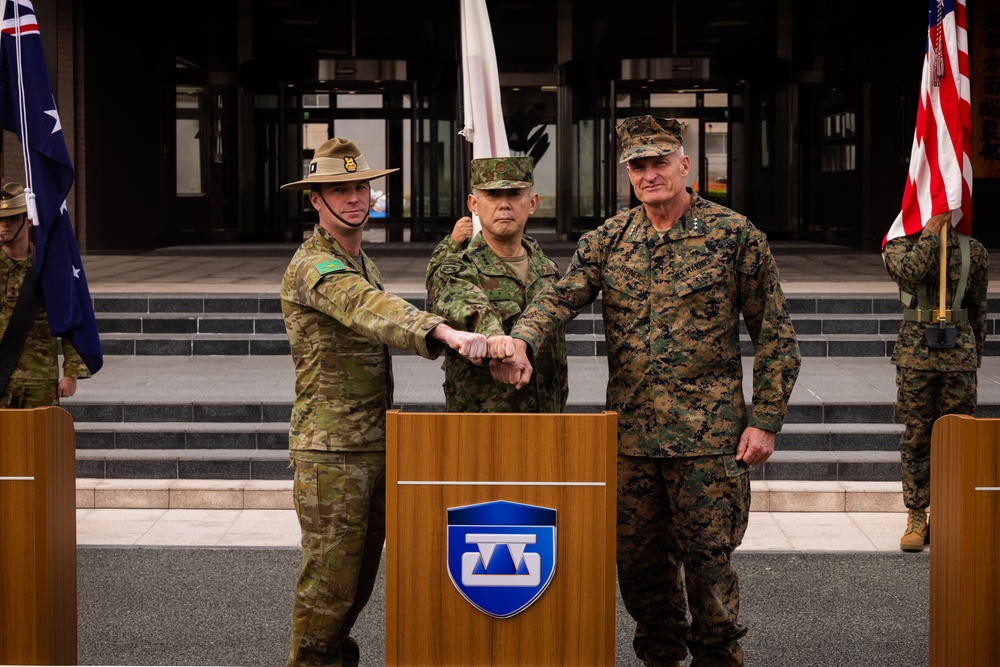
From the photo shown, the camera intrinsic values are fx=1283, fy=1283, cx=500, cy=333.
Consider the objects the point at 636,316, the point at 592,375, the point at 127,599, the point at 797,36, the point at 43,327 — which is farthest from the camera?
the point at 797,36

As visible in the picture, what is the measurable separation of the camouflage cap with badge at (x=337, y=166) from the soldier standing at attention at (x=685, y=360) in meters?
0.74

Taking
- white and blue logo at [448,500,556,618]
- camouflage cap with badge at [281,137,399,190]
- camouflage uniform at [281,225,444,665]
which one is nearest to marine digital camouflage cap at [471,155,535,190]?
camouflage cap with badge at [281,137,399,190]

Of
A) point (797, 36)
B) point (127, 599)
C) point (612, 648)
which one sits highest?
point (797, 36)

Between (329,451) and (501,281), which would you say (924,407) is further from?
(329,451)

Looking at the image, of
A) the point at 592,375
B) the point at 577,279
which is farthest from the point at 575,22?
the point at 577,279

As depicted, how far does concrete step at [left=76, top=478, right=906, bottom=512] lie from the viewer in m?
7.73

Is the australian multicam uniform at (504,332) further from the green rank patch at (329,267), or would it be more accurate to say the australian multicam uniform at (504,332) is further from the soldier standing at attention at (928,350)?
the soldier standing at attention at (928,350)

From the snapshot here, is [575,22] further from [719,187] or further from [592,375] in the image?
[592,375]

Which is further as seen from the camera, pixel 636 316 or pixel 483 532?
pixel 636 316

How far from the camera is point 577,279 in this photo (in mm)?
4457

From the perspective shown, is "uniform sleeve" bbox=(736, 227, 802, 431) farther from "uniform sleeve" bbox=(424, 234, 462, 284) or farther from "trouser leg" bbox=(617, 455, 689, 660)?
"uniform sleeve" bbox=(424, 234, 462, 284)

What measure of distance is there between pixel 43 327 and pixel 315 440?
2.91 m

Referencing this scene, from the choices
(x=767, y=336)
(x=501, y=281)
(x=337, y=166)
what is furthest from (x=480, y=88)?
(x=767, y=336)

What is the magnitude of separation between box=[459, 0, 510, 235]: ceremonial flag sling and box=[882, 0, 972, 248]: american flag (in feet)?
8.64
